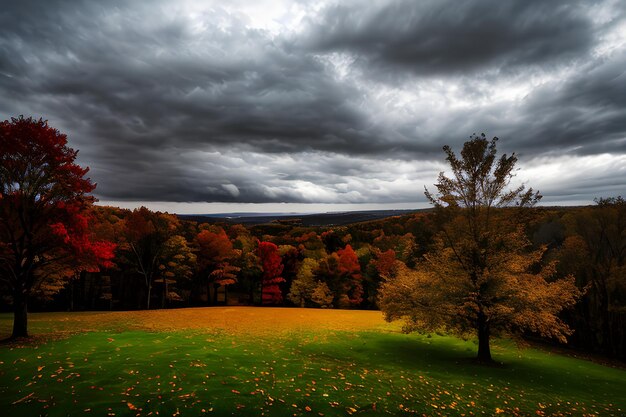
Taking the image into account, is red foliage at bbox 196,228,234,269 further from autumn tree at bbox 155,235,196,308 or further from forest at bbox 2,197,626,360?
autumn tree at bbox 155,235,196,308

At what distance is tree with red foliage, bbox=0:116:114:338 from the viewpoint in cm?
1745

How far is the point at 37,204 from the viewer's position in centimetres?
1820

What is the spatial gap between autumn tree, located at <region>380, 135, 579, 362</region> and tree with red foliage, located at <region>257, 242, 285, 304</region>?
4152 cm

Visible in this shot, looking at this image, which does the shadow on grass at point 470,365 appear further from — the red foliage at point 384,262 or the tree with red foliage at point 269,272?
the tree with red foliage at point 269,272

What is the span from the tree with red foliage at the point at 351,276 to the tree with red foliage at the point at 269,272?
38.2 ft

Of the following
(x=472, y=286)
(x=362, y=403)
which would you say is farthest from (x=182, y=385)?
(x=472, y=286)

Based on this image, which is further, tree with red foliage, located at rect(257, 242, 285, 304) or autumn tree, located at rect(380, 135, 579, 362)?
tree with red foliage, located at rect(257, 242, 285, 304)

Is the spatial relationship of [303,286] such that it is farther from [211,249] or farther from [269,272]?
[211,249]

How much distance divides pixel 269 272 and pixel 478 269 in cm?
4572

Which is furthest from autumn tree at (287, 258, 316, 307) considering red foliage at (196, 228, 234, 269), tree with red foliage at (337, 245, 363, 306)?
red foliage at (196, 228, 234, 269)

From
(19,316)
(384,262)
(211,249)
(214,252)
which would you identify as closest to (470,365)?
(19,316)

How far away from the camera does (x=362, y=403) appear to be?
10.8m

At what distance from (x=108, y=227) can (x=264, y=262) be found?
82.9ft

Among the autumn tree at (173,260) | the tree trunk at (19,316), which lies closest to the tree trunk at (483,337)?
the tree trunk at (19,316)
